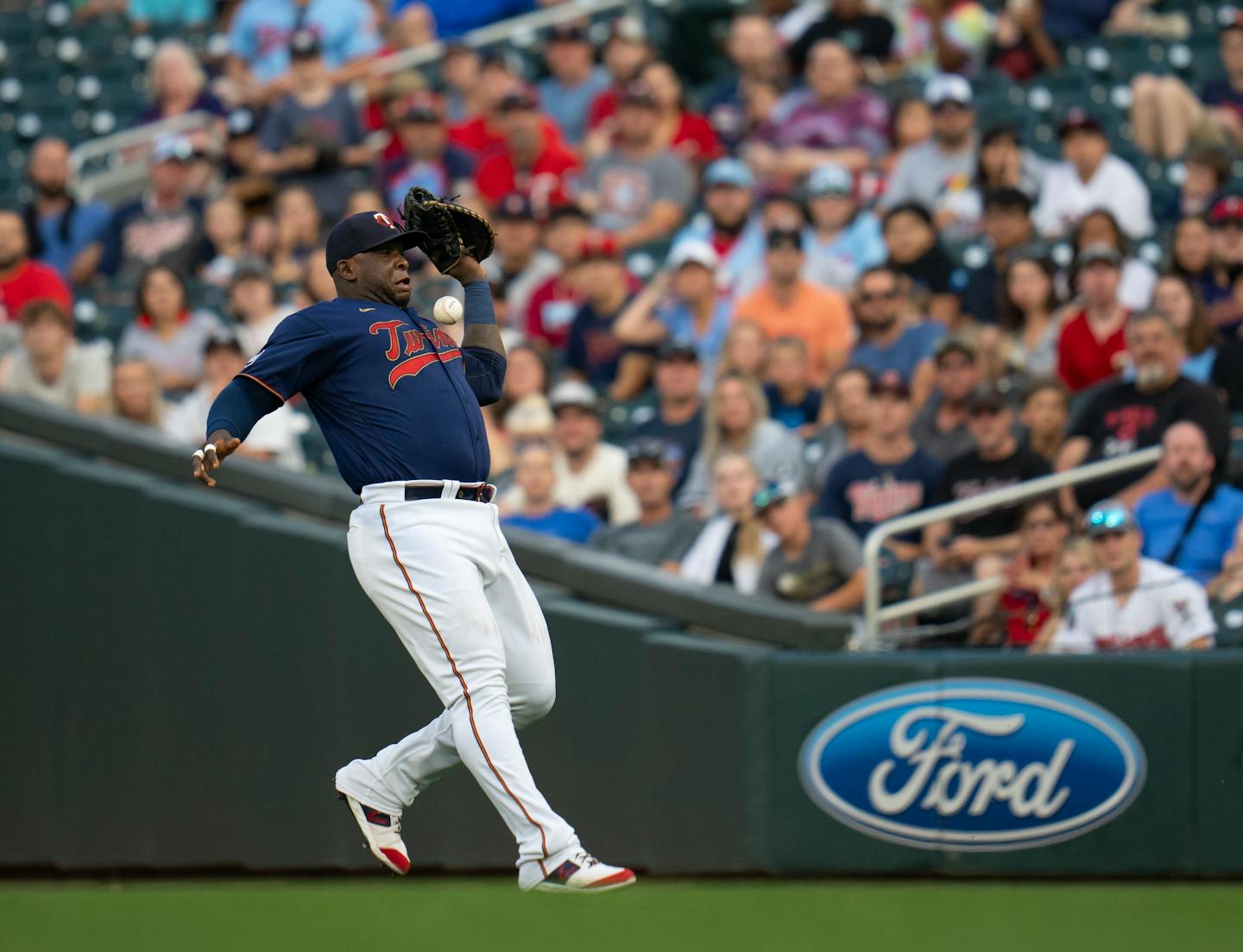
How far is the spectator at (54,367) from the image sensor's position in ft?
31.1

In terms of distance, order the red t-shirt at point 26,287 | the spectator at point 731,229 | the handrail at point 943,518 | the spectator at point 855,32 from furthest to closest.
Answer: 1. the spectator at point 855,32
2. the red t-shirt at point 26,287
3. the spectator at point 731,229
4. the handrail at point 943,518

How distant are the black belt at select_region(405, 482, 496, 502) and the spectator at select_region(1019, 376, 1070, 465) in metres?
3.36

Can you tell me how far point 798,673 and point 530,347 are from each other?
276 cm

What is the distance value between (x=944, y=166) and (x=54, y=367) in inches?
181

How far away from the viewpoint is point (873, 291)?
29.6ft

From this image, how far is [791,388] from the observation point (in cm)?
904

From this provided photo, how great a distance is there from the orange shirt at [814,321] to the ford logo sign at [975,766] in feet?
8.60

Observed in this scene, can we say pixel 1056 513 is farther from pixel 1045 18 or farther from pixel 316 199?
pixel 316 199

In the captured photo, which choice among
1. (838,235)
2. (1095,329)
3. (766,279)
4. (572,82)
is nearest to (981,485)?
(1095,329)

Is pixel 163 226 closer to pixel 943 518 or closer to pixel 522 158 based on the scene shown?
pixel 522 158

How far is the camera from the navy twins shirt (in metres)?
5.24

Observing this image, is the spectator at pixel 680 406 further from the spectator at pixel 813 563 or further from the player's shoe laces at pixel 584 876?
the player's shoe laces at pixel 584 876

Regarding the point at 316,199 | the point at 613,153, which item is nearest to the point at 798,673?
the point at 613,153

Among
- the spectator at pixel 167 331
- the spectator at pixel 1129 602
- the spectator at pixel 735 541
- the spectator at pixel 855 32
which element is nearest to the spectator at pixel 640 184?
the spectator at pixel 855 32
